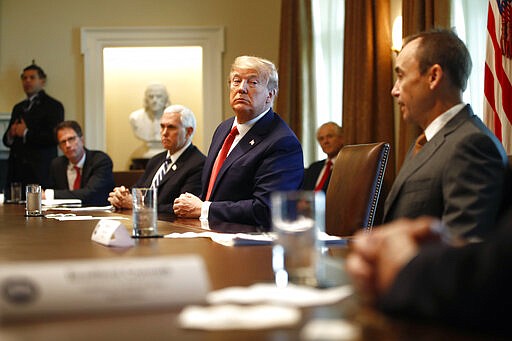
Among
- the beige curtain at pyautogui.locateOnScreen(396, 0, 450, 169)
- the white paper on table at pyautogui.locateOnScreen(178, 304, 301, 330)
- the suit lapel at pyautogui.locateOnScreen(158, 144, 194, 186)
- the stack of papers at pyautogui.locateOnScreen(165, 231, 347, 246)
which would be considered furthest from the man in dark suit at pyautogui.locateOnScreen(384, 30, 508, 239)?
the beige curtain at pyautogui.locateOnScreen(396, 0, 450, 169)

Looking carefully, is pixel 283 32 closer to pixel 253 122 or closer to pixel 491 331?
pixel 253 122

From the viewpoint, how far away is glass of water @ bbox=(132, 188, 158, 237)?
2242 mm

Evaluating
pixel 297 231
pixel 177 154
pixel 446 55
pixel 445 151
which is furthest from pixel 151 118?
pixel 297 231

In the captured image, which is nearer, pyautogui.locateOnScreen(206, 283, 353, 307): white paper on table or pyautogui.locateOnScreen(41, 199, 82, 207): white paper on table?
pyautogui.locateOnScreen(206, 283, 353, 307): white paper on table

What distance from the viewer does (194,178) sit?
4.51 m

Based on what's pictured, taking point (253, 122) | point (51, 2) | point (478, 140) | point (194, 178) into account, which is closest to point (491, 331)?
point (478, 140)

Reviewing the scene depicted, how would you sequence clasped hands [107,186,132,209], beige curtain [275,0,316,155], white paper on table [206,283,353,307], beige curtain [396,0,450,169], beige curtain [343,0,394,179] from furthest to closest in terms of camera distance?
beige curtain [275,0,316,155] < beige curtain [343,0,394,179] < beige curtain [396,0,450,169] < clasped hands [107,186,132,209] < white paper on table [206,283,353,307]

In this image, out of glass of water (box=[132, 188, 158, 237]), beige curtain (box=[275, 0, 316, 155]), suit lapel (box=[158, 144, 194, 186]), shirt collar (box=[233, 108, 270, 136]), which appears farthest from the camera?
beige curtain (box=[275, 0, 316, 155])

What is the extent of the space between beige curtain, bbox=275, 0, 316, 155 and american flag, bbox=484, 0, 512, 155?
3.24 metres

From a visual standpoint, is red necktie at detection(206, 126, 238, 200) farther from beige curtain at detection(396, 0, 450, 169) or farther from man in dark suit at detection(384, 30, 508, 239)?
beige curtain at detection(396, 0, 450, 169)

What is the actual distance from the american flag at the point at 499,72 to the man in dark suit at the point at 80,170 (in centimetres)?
275

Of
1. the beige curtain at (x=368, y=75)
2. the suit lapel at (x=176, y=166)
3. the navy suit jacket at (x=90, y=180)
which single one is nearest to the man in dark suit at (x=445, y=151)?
the suit lapel at (x=176, y=166)

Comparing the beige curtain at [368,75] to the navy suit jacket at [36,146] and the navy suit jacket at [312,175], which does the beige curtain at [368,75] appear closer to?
the navy suit jacket at [312,175]

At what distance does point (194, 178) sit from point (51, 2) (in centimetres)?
526
